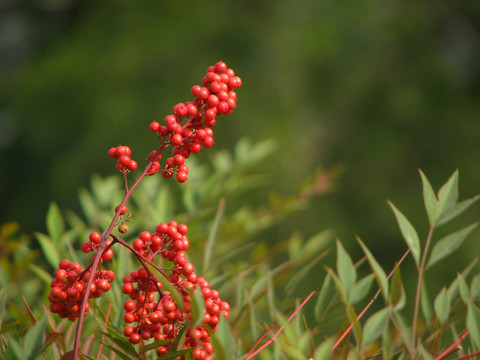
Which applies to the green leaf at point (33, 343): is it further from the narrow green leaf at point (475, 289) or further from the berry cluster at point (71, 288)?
the narrow green leaf at point (475, 289)

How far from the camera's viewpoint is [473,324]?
12.0 inches

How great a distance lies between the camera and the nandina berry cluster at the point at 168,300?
328 millimetres

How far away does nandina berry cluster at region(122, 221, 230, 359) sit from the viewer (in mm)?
328

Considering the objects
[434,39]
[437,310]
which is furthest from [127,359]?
[434,39]

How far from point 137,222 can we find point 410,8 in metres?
2.06

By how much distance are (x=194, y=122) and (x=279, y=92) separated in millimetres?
1438

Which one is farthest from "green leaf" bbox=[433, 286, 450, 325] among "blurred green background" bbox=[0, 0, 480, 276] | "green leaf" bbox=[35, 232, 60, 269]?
"blurred green background" bbox=[0, 0, 480, 276]

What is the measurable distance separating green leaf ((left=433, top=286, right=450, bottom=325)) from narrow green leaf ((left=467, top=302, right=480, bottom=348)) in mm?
27

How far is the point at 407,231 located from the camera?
0.36 meters

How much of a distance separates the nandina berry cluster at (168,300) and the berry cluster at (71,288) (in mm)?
18

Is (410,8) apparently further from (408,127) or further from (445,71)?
(408,127)

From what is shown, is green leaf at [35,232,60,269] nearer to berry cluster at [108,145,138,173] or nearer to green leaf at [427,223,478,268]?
berry cluster at [108,145,138,173]

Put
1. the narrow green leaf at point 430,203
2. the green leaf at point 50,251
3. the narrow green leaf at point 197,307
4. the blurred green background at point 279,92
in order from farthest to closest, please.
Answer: the blurred green background at point 279,92 < the green leaf at point 50,251 < the narrow green leaf at point 430,203 < the narrow green leaf at point 197,307

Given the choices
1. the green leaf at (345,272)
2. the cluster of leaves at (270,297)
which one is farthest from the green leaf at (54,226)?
the green leaf at (345,272)
